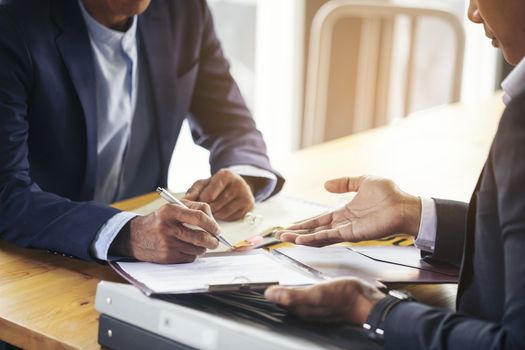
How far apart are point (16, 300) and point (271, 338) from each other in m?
0.45

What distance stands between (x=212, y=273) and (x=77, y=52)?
672 mm

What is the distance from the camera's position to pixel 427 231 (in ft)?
4.19

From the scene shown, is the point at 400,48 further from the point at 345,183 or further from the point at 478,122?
the point at 345,183

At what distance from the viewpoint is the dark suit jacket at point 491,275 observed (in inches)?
32.8

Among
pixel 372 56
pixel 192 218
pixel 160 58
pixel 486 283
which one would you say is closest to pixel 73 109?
pixel 160 58

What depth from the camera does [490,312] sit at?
0.94m

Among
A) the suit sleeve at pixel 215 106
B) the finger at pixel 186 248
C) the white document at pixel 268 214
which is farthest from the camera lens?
the suit sleeve at pixel 215 106

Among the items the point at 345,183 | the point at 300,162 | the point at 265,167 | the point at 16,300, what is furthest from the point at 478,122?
the point at 16,300

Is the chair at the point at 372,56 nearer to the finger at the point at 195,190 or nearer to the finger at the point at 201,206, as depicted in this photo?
the finger at the point at 195,190

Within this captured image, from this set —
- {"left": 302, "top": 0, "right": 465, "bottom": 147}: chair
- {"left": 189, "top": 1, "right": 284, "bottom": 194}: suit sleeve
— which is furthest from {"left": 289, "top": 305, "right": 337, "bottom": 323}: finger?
{"left": 302, "top": 0, "right": 465, "bottom": 147}: chair

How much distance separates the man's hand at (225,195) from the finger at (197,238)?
32 cm

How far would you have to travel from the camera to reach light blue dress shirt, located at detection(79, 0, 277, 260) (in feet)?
5.63

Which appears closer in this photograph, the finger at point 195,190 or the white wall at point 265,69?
the finger at point 195,190

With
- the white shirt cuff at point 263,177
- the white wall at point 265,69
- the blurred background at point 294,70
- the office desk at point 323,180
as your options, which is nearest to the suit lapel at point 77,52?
the office desk at point 323,180
